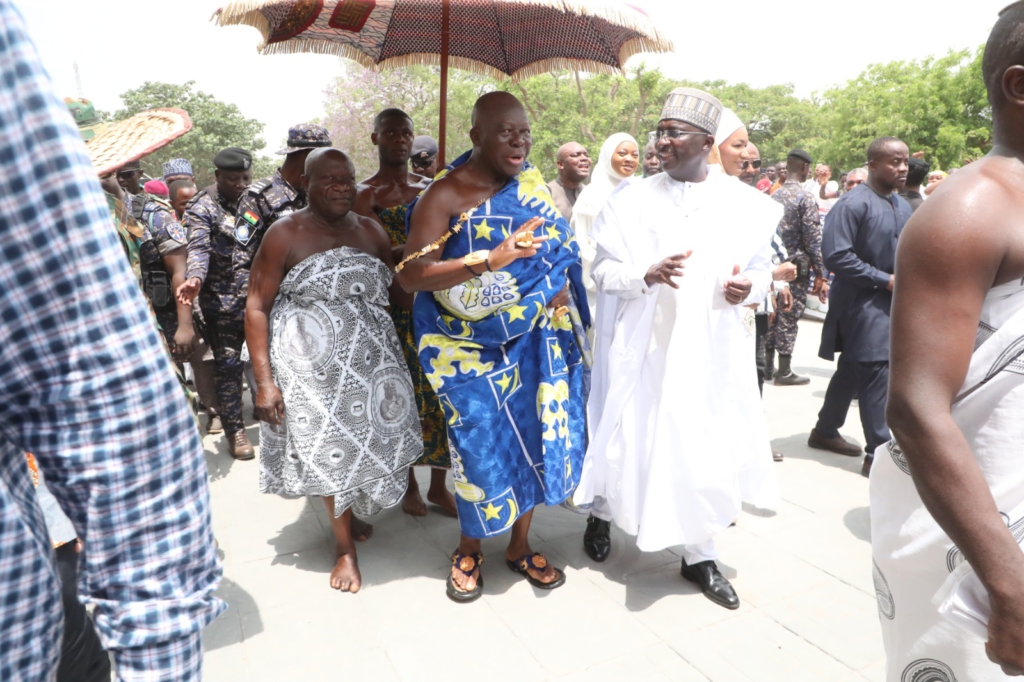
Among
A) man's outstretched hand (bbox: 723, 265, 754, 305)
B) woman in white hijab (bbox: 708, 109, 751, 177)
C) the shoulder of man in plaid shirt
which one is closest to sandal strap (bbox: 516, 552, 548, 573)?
man's outstretched hand (bbox: 723, 265, 754, 305)

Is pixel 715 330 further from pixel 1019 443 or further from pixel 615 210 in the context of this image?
pixel 1019 443

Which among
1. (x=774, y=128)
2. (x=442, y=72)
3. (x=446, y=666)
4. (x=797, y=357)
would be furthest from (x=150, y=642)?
(x=774, y=128)

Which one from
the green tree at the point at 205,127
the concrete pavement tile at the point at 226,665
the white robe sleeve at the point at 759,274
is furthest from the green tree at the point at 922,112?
the green tree at the point at 205,127

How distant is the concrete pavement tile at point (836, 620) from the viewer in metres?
2.55

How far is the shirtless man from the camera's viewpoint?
11.8 feet

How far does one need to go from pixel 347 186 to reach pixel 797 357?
6377 mm

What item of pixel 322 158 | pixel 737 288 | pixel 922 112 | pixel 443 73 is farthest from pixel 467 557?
pixel 922 112

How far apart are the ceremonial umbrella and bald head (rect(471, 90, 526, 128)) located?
0.40 m

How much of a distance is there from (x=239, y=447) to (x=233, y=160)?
2.06 m

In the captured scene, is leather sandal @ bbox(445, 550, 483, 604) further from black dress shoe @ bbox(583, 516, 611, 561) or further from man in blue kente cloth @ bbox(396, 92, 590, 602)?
black dress shoe @ bbox(583, 516, 611, 561)

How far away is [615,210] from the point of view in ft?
10.00

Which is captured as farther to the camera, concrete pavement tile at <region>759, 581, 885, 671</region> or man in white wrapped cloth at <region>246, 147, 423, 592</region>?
man in white wrapped cloth at <region>246, 147, 423, 592</region>

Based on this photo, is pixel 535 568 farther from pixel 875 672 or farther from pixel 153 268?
pixel 153 268

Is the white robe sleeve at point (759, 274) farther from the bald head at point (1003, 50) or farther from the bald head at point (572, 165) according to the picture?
the bald head at point (572, 165)
